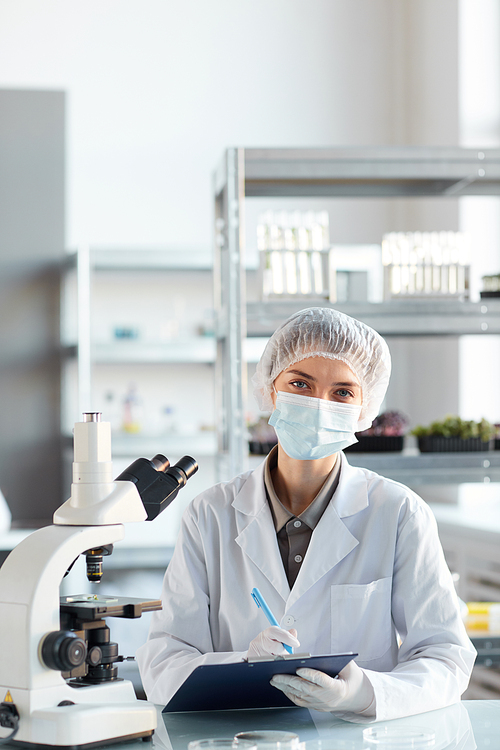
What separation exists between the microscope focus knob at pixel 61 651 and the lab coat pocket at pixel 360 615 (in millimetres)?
582

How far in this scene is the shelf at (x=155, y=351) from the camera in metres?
4.68

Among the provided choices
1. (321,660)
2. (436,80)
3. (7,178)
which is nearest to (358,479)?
(321,660)

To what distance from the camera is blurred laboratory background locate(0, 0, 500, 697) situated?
4.68 m

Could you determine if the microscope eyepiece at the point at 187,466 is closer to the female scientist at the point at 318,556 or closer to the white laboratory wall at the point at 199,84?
the female scientist at the point at 318,556

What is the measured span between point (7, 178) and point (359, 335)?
151 inches

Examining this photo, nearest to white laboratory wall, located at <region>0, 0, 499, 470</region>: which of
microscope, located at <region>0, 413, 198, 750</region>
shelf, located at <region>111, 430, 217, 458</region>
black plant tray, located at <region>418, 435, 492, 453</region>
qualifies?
shelf, located at <region>111, 430, 217, 458</region>

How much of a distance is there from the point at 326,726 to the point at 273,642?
0.13m

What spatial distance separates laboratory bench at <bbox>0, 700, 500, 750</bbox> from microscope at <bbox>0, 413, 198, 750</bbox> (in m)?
0.06

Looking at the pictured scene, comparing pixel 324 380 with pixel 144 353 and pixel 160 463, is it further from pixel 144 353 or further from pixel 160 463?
pixel 144 353

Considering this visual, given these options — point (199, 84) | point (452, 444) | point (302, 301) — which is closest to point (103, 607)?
point (302, 301)

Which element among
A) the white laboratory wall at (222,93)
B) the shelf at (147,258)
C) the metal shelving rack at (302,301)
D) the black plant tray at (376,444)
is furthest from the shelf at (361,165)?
the white laboratory wall at (222,93)

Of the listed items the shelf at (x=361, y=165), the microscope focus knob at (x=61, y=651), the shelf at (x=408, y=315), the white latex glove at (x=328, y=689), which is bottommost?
the white latex glove at (x=328, y=689)

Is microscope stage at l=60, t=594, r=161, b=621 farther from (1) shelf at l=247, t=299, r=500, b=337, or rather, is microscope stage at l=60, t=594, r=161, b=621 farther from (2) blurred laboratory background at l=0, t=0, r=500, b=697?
(2) blurred laboratory background at l=0, t=0, r=500, b=697

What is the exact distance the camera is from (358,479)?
60.3 inches
